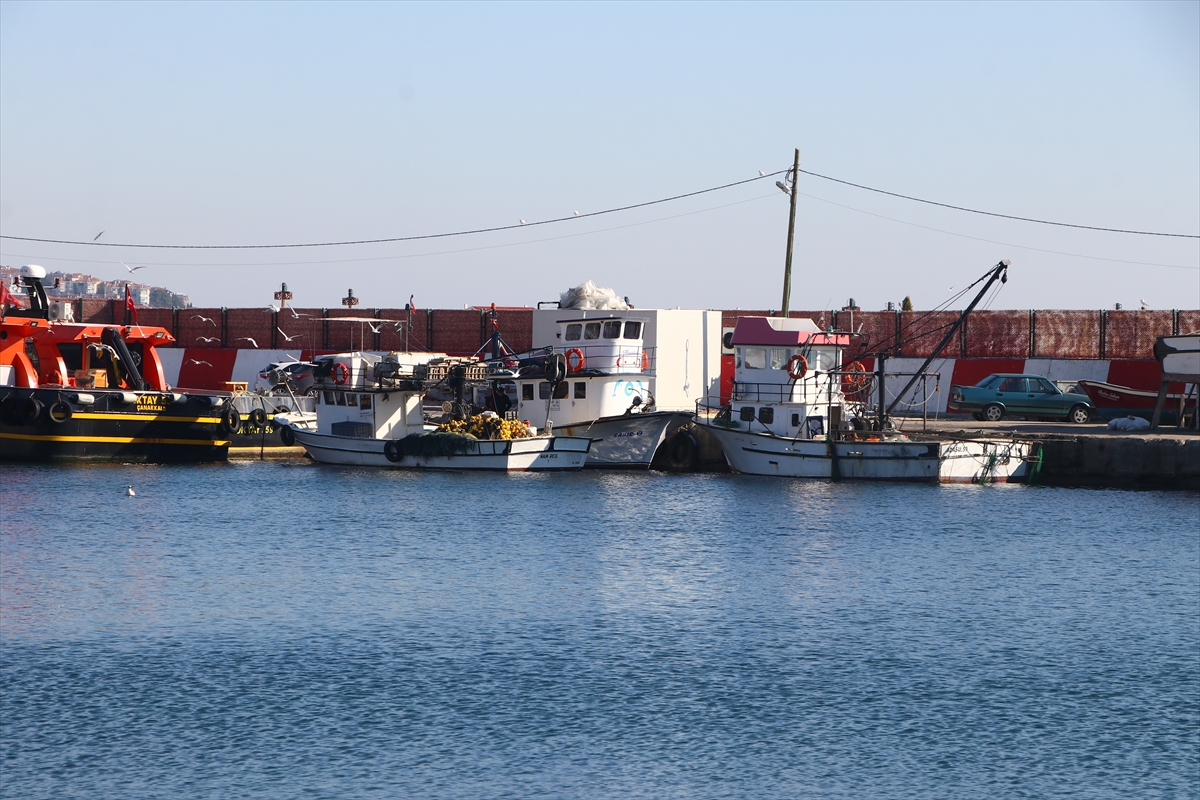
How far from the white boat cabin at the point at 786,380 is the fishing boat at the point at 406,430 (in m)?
5.32

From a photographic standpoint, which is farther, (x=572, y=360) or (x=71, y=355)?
(x=71, y=355)

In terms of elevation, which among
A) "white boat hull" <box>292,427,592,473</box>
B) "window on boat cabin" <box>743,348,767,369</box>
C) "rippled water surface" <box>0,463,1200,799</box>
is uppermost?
"window on boat cabin" <box>743,348,767,369</box>

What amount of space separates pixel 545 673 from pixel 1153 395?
102 ft

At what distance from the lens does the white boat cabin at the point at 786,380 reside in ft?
127

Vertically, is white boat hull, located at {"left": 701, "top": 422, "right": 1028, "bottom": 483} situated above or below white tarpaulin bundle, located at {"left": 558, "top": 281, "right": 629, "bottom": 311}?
below

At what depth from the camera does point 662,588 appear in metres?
24.9

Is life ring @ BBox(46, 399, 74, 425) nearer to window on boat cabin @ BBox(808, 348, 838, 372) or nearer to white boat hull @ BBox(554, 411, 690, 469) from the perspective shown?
white boat hull @ BBox(554, 411, 690, 469)

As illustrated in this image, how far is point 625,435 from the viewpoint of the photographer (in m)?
41.0

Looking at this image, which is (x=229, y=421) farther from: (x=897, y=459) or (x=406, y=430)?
(x=897, y=459)

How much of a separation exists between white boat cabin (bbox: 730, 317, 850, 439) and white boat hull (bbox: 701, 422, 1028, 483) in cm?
76

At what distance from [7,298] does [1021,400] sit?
3446 centimetres

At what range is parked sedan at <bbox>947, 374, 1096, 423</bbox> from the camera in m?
42.9

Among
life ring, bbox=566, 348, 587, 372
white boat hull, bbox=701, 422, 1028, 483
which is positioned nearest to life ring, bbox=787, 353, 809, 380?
white boat hull, bbox=701, 422, 1028, 483


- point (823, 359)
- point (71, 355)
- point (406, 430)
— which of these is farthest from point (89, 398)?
point (823, 359)
